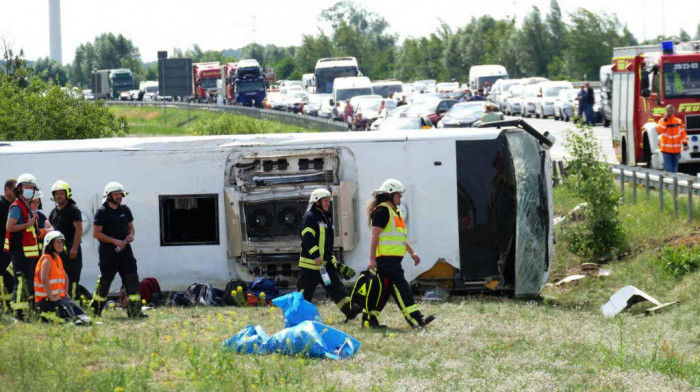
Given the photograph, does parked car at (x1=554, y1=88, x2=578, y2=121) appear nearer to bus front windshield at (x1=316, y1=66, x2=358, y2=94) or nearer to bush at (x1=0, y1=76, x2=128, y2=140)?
bus front windshield at (x1=316, y1=66, x2=358, y2=94)

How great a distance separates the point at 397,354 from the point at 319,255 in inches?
95.3

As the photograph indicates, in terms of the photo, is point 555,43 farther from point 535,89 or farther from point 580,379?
point 580,379

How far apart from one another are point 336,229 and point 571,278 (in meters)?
4.23

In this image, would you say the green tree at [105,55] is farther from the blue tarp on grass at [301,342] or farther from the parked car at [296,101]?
the blue tarp on grass at [301,342]

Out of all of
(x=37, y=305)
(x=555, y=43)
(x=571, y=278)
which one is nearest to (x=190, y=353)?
(x=37, y=305)

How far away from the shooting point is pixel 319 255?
1383 cm

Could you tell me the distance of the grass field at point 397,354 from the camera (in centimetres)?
993

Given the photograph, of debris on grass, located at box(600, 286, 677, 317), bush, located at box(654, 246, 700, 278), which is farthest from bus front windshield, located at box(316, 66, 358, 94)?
debris on grass, located at box(600, 286, 677, 317)

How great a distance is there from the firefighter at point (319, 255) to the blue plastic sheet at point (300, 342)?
198cm

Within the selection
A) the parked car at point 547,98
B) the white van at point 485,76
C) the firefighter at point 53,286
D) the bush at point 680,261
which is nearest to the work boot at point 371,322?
the firefighter at point 53,286

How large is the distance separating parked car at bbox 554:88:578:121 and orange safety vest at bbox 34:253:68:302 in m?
38.6

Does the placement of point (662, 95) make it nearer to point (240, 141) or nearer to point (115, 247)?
point (240, 141)

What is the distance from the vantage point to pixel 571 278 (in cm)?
1881

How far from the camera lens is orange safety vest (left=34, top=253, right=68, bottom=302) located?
1277 centimetres
